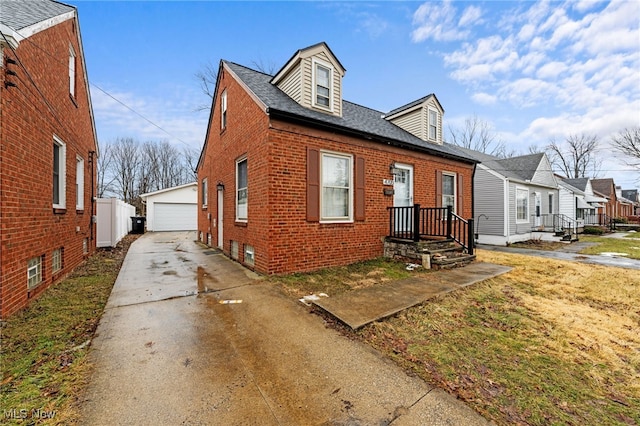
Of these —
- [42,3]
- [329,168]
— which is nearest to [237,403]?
[329,168]

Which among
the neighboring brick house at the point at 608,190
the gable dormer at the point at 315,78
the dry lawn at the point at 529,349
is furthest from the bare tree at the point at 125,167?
the neighboring brick house at the point at 608,190

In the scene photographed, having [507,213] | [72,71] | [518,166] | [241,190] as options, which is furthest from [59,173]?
[518,166]

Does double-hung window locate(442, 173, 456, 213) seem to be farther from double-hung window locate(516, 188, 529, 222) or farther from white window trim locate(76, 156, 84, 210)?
white window trim locate(76, 156, 84, 210)

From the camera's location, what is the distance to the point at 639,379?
2447mm

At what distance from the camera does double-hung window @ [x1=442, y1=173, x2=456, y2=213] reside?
9.88m

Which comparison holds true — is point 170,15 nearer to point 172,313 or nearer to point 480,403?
point 172,313

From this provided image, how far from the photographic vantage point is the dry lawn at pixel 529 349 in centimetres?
206

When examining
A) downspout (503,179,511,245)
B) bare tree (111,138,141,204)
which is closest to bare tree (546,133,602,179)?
downspout (503,179,511,245)

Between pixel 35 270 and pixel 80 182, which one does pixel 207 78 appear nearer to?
pixel 80 182

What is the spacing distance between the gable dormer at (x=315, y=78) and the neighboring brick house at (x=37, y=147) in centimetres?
495

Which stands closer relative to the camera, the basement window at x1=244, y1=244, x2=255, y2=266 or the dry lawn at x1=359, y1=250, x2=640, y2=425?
the dry lawn at x1=359, y1=250, x2=640, y2=425

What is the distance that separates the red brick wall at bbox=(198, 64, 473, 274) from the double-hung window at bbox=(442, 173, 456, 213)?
1.39 metres

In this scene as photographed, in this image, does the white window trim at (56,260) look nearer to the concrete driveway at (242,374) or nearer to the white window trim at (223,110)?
the concrete driveway at (242,374)

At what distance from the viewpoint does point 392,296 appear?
4.36 metres
